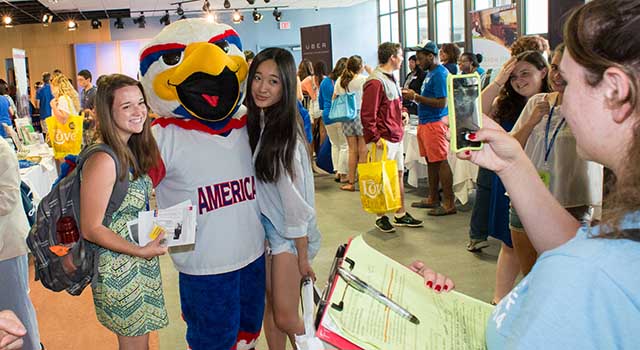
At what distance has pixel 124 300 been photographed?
2.12 metres

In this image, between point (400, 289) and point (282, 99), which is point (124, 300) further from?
point (400, 289)

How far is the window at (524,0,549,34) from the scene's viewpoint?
8586mm

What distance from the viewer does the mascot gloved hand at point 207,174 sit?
216 centimetres

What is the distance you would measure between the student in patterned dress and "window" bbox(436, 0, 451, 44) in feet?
34.6

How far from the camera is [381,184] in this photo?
4.60 meters

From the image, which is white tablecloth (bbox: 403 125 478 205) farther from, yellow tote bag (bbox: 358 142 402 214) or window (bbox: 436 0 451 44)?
window (bbox: 436 0 451 44)

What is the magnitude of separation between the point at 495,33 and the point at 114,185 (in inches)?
275

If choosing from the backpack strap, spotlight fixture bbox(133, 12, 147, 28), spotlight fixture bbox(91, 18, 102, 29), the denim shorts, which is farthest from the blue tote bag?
spotlight fixture bbox(133, 12, 147, 28)

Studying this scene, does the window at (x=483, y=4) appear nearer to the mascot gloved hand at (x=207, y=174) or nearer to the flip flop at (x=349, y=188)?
the flip flop at (x=349, y=188)

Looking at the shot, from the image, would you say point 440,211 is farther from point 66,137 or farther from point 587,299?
point 587,299

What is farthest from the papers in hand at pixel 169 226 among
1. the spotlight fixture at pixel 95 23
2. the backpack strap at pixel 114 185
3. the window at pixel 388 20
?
the spotlight fixture at pixel 95 23

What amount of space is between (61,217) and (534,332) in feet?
6.03

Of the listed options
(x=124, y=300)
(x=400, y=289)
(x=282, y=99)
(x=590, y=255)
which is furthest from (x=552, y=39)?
(x=590, y=255)

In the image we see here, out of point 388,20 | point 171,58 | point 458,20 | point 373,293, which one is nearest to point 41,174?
point 171,58
